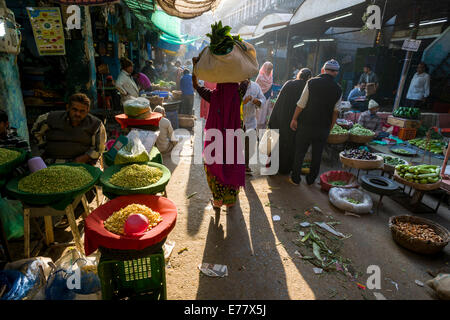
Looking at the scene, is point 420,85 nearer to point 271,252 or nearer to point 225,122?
point 225,122

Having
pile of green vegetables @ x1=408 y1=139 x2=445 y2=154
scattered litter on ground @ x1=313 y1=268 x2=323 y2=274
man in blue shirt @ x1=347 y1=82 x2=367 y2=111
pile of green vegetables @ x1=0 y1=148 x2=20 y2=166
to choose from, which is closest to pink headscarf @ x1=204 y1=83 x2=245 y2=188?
scattered litter on ground @ x1=313 y1=268 x2=323 y2=274

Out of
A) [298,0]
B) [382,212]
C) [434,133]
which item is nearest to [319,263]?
[382,212]

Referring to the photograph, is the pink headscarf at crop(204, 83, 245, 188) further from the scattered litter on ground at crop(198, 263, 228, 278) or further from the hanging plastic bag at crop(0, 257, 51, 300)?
the hanging plastic bag at crop(0, 257, 51, 300)

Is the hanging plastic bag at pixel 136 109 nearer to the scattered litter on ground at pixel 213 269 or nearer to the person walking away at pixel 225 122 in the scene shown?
the person walking away at pixel 225 122

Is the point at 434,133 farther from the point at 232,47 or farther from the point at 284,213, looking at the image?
the point at 232,47

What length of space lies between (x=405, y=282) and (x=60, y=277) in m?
3.40

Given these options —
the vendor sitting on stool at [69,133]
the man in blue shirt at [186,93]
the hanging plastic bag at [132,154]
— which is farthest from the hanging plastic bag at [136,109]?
the man in blue shirt at [186,93]

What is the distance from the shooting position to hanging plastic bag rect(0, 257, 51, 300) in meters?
1.96

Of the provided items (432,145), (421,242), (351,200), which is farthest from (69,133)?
(432,145)

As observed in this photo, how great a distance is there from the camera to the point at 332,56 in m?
14.6

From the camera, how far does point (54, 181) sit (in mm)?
2438

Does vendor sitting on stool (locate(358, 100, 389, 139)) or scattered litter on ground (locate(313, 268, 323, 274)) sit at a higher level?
vendor sitting on stool (locate(358, 100, 389, 139))

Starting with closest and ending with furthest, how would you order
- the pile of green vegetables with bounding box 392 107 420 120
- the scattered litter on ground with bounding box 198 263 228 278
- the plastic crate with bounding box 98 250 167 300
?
1. the plastic crate with bounding box 98 250 167 300
2. the scattered litter on ground with bounding box 198 263 228 278
3. the pile of green vegetables with bounding box 392 107 420 120

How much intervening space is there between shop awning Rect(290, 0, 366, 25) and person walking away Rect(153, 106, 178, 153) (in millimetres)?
6718
